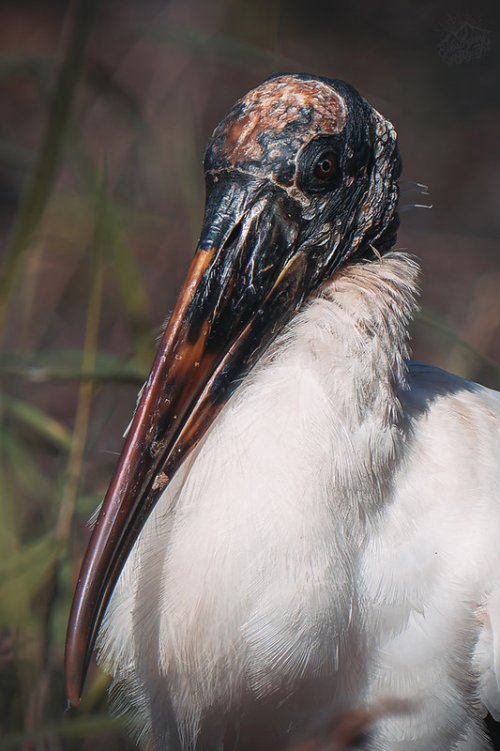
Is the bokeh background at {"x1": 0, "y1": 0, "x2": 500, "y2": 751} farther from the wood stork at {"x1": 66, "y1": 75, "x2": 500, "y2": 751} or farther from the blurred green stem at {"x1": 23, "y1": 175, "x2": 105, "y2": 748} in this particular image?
the wood stork at {"x1": 66, "y1": 75, "x2": 500, "y2": 751}

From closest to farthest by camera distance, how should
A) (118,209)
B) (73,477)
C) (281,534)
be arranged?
(281,534), (73,477), (118,209)

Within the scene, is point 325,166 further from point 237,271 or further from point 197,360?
point 197,360

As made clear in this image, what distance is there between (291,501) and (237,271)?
Result: 31 centimetres

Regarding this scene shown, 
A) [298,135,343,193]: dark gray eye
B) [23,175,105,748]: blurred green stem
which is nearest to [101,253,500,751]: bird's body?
[298,135,343,193]: dark gray eye

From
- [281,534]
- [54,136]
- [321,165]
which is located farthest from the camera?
[54,136]

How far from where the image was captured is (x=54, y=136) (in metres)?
1.72

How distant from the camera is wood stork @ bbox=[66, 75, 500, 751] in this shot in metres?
1.26

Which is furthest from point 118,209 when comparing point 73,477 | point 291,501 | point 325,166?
point 291,501

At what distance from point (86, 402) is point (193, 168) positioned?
624mm

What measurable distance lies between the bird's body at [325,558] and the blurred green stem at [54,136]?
0.60 m

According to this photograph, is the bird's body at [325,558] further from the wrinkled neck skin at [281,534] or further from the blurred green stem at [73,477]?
the blurred green stem at [73,477]

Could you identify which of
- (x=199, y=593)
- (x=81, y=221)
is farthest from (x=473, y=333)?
(x=199, y=593)

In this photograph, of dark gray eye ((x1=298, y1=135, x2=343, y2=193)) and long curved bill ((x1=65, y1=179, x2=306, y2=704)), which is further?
dark gray eye ((x1=298, y1=135, x2=343, y2=193))

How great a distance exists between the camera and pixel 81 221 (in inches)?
103
